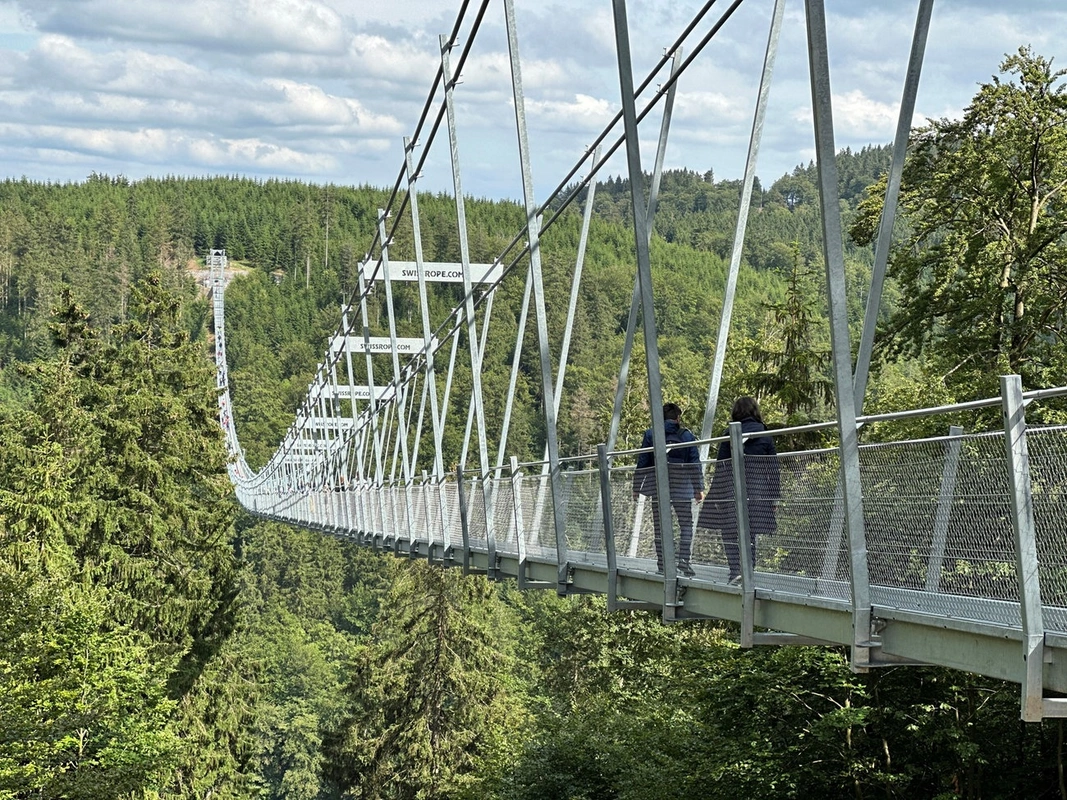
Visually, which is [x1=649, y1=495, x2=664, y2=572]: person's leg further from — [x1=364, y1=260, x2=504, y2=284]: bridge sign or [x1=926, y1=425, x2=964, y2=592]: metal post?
[x1=364, y1=260, x2=504, y2=284]: bridge sign

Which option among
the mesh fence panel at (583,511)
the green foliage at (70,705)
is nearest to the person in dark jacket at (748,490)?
the mesh fence panel at (583,511)

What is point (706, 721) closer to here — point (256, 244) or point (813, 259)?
point (813, 259)

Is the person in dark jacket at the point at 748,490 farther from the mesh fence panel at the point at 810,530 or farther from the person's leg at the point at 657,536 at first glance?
the person's leg at the point at 657,536

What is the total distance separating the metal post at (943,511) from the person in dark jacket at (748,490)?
1.60 m

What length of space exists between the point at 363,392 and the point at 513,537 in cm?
4030

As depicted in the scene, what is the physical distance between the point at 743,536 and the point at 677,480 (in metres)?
1.42

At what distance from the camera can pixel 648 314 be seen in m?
9.56

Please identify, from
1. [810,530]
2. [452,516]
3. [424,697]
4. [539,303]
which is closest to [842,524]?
[810,530]

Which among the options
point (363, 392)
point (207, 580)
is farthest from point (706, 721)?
point (363, 392)

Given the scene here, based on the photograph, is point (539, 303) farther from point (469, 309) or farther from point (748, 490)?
point (748, 490)

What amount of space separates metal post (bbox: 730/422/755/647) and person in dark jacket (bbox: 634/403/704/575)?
0.83 metres

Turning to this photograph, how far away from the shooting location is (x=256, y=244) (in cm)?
17288

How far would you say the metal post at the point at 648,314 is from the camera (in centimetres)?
890

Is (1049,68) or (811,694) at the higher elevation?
(1049,68)
